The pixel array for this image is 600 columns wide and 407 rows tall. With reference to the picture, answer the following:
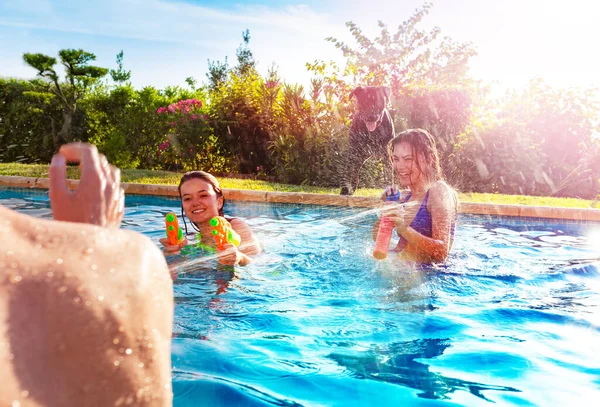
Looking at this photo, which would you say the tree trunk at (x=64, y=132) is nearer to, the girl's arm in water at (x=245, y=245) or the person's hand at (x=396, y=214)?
the girl's arm in water at (x=245, y=245)

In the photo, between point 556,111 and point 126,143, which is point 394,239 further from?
point 126,143

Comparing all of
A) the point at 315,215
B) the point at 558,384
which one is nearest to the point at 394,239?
the point at 315,215

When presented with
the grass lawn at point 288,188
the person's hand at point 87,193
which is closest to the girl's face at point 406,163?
the person's hand at point 87,193

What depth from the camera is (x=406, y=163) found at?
4.58 meters

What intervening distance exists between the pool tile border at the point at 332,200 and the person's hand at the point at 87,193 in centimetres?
759

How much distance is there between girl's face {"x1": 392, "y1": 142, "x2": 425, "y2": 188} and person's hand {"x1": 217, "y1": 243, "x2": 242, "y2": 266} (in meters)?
1.45

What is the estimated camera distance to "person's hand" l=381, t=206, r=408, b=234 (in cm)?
410

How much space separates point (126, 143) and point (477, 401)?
13297 mm

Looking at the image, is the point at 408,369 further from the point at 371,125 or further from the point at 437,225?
the point at 371,125

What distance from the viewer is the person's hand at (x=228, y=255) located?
4.41m

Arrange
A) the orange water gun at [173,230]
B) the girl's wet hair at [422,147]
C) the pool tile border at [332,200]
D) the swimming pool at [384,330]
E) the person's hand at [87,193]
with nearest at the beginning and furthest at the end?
the person's hand at [87,193] < the swimming pool at [384,330] < the girl's wet hair at [422,147] < the orange water gun at [173,230] < the pool tile border at [332,200]

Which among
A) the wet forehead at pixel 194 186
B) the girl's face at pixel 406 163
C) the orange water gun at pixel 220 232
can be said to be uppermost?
the girl's face at pixel 406 163

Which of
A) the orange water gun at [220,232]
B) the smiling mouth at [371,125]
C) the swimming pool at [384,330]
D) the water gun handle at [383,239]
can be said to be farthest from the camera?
the smiling mouth at [371,125]

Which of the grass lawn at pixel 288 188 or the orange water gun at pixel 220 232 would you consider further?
the grass lawn at pixel 288 188
